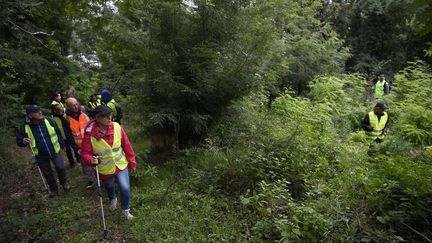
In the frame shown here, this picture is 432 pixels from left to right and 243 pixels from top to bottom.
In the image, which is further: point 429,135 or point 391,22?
point 391,22

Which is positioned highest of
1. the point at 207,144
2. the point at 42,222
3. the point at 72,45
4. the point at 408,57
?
the point at 72,45

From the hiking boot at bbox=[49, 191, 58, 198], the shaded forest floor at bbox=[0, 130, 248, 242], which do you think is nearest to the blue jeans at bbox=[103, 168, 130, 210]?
the shaded forest floor at bbox=[0, 130, 248, 242]

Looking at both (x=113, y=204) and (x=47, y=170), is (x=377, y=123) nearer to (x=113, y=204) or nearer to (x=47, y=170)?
(x=113, y=204)

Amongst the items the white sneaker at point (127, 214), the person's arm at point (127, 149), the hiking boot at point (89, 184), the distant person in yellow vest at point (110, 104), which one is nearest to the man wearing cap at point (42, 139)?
the hiking boot at point (89, 184)

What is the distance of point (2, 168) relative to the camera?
8055mm

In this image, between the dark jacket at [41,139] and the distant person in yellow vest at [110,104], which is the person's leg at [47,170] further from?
the distant person in yellow vest at [110,104]

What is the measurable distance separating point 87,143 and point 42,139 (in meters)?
2.04

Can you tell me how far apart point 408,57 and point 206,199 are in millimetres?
18978

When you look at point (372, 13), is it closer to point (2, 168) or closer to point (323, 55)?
point (323, 55)

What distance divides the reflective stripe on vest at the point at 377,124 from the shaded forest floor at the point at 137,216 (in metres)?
4.46

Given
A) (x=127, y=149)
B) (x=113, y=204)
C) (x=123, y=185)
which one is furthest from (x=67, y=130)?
(x=123, y=185)

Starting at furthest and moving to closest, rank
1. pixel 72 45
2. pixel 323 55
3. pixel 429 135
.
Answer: pixel 323 55 → pixel 72 45 → pixel 429 135

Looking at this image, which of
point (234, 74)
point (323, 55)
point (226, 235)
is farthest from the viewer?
point (323, 55)

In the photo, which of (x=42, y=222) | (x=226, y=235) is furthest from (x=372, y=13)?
(x=42, y=222)
